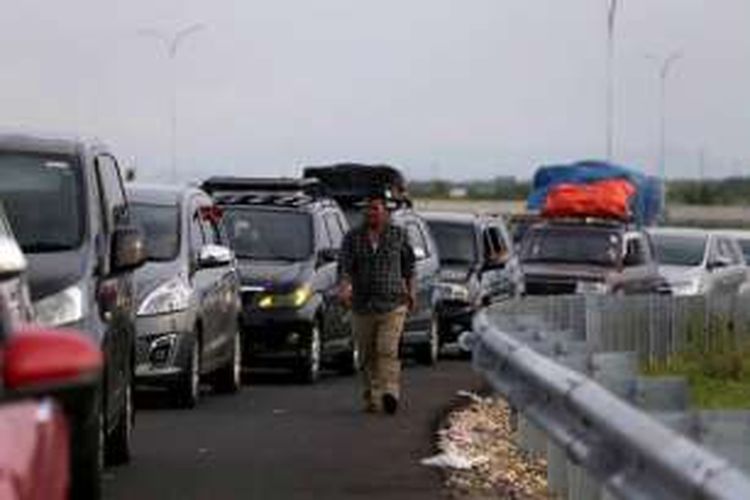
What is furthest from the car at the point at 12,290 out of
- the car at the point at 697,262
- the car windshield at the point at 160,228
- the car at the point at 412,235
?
the car at the point at 697,262

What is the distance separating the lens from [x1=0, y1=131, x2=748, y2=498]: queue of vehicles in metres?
11.1

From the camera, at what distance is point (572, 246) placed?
31.7 m

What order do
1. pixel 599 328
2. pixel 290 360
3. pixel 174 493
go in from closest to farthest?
1. pixel 174 493
2. pixel 599 328
3. pixel 290 360

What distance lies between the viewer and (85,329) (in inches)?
441

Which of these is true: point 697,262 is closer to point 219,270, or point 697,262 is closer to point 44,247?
A: point 219,270

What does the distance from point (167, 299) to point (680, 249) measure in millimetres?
19557

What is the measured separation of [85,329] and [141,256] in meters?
1.12

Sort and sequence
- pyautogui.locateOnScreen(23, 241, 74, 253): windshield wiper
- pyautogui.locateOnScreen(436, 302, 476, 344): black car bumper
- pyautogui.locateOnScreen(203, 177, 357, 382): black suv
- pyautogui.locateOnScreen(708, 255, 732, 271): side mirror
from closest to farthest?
pyautogui.locateOnScreen(23, 241, 74, 253): windshield wiper, pyautogui.locateOnScreen(203, 177, 357, 382): black suv, pyautogui.locateOnScreen(436, 302, 476, 344): black car bumper, pyautogui.locateOnScreen(708, 255, 732, 271): side mirror

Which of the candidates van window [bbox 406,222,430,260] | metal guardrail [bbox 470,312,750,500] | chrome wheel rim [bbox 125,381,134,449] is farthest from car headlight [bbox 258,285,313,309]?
metal guardrail [bbox 470,312,750,500]

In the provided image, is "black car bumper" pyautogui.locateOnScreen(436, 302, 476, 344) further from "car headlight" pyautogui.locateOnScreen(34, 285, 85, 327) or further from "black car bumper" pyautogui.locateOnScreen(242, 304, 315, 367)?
"car headlight" pyautogui.locateOnScreen(34, 285, 85, 327)

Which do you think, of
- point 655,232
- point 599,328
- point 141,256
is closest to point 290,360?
point 599,328

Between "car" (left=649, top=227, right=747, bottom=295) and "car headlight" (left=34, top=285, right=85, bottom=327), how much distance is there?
856 inches

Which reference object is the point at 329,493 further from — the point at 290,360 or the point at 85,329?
the point at 290,360

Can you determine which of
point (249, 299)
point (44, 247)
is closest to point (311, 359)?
point (249, 299)
